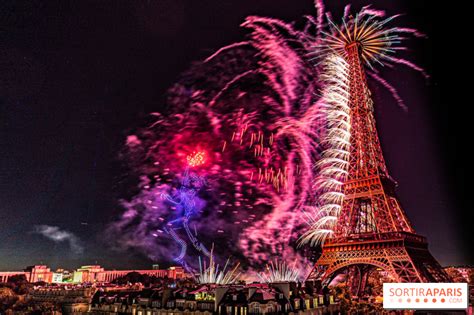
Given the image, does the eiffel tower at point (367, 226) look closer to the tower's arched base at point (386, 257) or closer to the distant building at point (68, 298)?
the tower's arched base at point (386, 257)

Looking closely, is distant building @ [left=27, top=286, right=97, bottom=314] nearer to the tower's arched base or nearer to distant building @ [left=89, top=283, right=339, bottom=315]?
distant building @ [left=89, top=283, right=339, bottom=315]

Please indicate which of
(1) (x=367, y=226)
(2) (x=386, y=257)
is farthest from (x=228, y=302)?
(1) (x=367, y=226)

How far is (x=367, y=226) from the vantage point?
5038 centimetres

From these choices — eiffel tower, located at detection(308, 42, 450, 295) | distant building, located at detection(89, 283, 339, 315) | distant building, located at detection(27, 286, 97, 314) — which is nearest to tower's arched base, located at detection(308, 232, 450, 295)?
eiffel tower, located at detection(308, 42, 450, 295)

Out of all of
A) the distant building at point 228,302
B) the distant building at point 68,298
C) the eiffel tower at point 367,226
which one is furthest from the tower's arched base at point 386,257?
the distant building at point 68,298

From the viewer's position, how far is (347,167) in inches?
1991

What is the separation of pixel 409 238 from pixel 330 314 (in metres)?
13.9

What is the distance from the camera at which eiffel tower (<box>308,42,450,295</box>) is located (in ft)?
140

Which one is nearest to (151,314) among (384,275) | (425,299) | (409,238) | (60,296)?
(425,299)

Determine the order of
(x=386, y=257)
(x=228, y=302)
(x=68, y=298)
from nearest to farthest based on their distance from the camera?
1. (x=228, y=302)
2. (x=386, y=257)
3. (x=68, y=298)

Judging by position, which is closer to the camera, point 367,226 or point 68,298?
point 367,226

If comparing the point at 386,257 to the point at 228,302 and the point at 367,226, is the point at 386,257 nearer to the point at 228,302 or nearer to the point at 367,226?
the point at 367,226

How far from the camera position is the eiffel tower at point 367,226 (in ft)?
140

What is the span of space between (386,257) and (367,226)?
7.58 m
